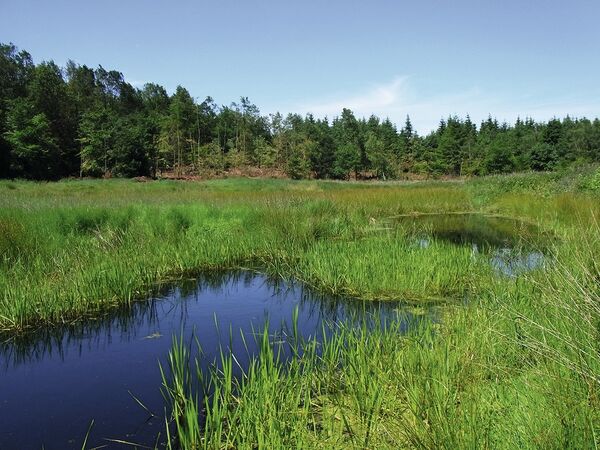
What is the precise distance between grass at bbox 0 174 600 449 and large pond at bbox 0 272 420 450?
30 cm

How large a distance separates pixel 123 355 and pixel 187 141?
5528 centimetres

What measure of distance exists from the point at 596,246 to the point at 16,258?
28.1 feet

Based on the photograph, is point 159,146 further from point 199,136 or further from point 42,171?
point 42,171

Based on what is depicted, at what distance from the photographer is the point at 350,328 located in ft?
15.9

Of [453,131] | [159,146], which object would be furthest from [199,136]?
[453,131]

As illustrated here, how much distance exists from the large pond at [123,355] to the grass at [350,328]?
0.97 ft

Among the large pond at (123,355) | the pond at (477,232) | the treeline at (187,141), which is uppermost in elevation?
the treeline at (187,141)

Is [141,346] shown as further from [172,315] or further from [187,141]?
[187,141]

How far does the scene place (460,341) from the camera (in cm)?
382

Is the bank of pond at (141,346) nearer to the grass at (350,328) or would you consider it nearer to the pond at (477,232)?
the grass at (350,328)

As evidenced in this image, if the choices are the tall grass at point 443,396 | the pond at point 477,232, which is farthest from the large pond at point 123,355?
the pond at point 477,232

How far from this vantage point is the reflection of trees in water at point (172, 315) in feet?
16.3

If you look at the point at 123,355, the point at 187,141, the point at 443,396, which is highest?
the point at 187,141

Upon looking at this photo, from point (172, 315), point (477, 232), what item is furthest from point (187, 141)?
point (172, 315)
